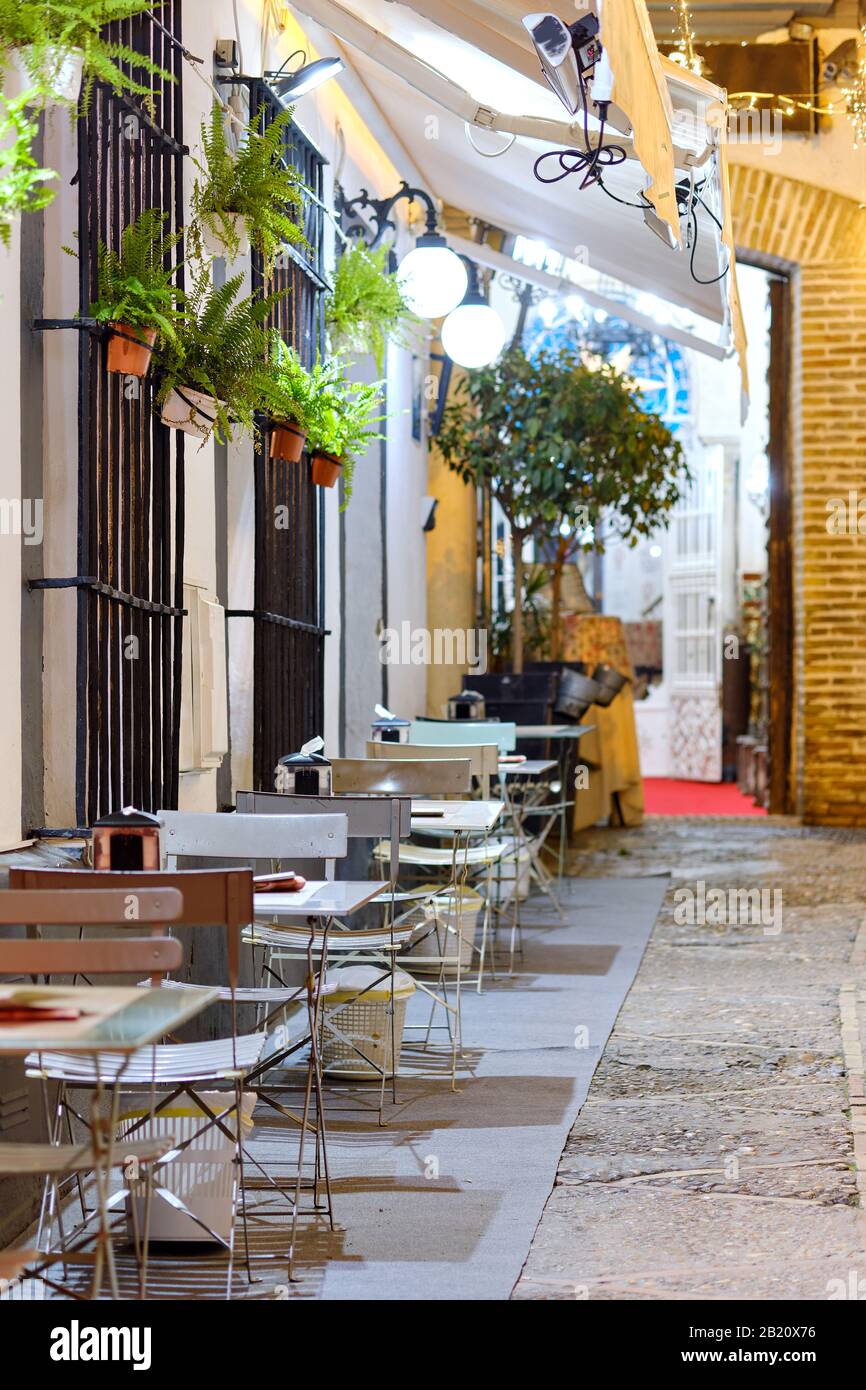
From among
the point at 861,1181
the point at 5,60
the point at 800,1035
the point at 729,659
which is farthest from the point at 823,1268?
the point at 729,659

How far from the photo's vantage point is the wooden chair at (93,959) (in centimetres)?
240

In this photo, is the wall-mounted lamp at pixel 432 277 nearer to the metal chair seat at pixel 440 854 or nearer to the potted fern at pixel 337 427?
the potted fern at pixel 337 427

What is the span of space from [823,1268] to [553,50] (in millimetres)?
3211

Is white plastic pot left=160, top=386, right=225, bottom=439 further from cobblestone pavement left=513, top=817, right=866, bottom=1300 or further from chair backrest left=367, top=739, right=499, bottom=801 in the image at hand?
cobblestone pavement left=513, top=817, right=866, bottom=1300

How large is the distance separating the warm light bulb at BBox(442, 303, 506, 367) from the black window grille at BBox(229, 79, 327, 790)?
0.86 m

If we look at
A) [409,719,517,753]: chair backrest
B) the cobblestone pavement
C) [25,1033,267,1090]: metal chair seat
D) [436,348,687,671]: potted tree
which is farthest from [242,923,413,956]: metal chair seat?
[436,348,687,671]: potted tree

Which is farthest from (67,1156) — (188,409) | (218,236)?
(218,236)

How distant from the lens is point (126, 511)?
14.1 feet

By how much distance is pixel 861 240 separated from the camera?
10812 mm

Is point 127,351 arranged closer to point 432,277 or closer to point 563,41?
point 563,41

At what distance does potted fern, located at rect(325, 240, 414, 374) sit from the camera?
6734mm

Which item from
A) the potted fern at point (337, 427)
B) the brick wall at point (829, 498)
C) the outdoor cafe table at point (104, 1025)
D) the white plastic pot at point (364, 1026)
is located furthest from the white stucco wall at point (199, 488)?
the brick wall at point (829, 498)

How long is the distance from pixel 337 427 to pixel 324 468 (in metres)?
0.28
